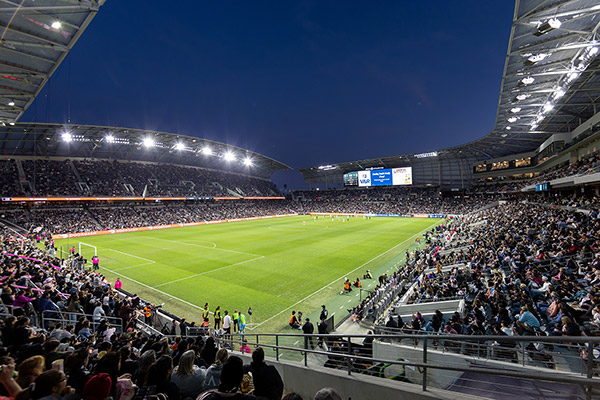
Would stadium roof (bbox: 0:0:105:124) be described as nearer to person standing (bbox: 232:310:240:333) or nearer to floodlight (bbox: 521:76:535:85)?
person standing (bbox: 232:310:240:333)

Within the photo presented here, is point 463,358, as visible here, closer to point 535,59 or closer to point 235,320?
point 235,320

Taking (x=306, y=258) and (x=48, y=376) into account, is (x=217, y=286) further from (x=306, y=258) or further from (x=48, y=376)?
(x=48, y=376)

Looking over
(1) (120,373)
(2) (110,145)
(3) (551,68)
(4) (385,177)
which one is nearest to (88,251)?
(1) (120,373)

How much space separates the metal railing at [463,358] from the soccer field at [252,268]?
594 cm

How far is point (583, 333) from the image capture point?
599 centimetres

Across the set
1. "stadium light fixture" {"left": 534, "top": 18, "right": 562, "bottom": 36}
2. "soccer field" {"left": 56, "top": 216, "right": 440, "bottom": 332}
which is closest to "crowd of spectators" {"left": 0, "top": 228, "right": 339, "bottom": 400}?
"soccer field" {"left": 56, "top": 216, "right": 440, "bottom": 332}

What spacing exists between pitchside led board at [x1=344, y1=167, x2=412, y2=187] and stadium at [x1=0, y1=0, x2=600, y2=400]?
50.2 ft

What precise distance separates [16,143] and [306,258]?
177ft

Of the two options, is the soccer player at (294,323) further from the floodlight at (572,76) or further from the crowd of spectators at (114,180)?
the crowd of spectators at (114,180)

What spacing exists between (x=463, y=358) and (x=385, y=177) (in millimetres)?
71600

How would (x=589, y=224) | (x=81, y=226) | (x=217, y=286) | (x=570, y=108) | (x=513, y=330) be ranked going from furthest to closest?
1. (x=81, y=226)
2. (x=570, y=108)
3. (x=217, y=286)
4. (x=589, y=224)
5. (x=513, y=330)

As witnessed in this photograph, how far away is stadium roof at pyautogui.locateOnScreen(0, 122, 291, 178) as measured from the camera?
4559 cm

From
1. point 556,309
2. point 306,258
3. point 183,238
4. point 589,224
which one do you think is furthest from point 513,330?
point 183,238

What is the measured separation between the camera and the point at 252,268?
22766 mm
